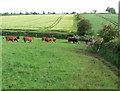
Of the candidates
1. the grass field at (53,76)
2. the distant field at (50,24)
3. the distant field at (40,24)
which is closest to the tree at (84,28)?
the distant field at (50,24)

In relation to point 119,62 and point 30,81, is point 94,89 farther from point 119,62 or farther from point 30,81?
point 119,62

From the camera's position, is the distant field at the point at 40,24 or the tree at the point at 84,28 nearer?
the tree at the point at 84,28

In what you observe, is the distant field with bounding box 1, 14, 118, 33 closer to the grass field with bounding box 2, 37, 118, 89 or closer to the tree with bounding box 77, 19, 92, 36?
the tree with bounding box 77, 19, 92, 36

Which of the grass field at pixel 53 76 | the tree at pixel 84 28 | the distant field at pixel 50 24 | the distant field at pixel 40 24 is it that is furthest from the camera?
the distant field at pixel 40 24

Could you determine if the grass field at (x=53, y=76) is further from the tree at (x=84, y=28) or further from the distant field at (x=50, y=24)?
the distant field at (x=50, y=24)

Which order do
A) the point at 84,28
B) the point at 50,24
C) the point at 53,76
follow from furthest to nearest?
the point at 50,24, the point at 84,28, the point at 53,76

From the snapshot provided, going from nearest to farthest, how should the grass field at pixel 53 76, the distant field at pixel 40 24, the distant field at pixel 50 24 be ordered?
the grass field at pixel 53 76
the distant field at pixel 50 24
the distant field at pixel 40 24

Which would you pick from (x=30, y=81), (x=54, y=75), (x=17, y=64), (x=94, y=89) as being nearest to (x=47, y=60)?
(x=17, y=64)

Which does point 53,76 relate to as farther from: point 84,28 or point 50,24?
point 50,24

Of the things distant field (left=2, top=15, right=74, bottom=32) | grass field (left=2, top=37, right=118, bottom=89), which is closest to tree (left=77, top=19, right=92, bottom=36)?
distant field (left=2, top=15, right=74, bottom=32)

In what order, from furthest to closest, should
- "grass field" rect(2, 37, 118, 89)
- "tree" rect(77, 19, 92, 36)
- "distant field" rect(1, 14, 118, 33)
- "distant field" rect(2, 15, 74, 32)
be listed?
"distant field" rect(2, 15, 74, 32), "distant field" rect(1, 14, 118, 33), "tree" rect(77, 19, 92, 36), "grass field" rect(2, 37, 118, 89)

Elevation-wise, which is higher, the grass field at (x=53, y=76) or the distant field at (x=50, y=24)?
the distant field at (x=50, y=24)

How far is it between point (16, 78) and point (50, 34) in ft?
90.9

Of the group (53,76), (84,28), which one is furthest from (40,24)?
(53,76)
